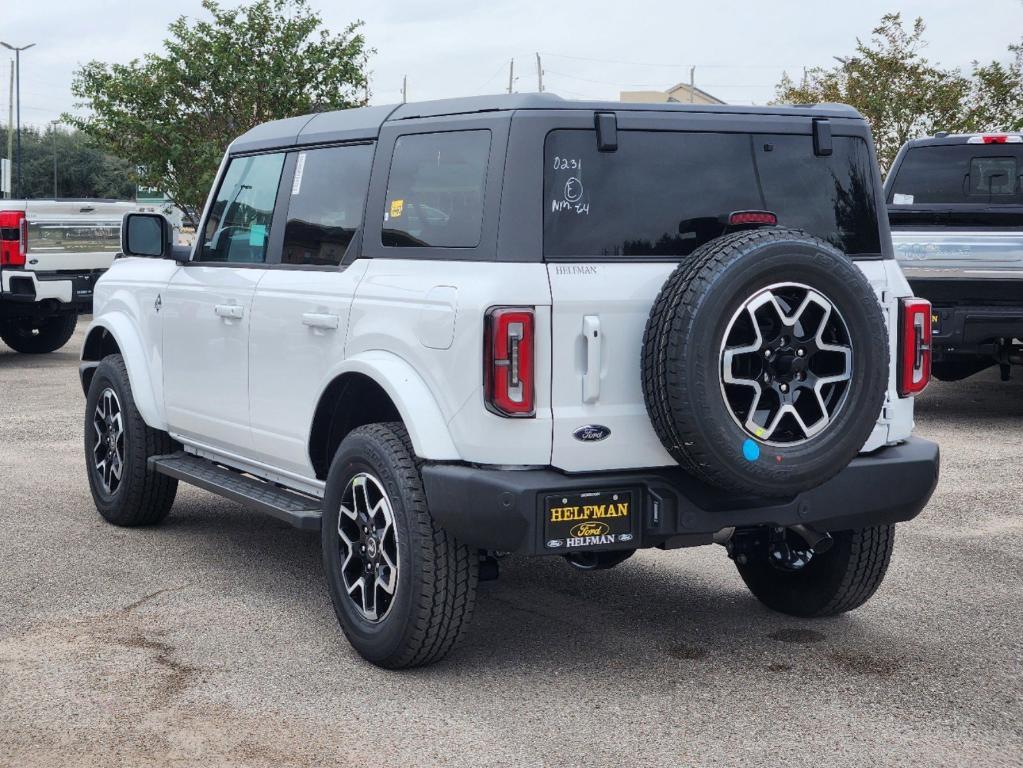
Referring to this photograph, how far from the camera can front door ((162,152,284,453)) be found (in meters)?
6.04

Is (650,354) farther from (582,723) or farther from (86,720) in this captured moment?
(86,720)

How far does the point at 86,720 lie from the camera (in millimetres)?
4434

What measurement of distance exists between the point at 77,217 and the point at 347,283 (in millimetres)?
10986

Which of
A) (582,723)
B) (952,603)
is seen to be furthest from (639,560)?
(582,723)

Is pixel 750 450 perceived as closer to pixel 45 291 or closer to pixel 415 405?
pixel 415 405

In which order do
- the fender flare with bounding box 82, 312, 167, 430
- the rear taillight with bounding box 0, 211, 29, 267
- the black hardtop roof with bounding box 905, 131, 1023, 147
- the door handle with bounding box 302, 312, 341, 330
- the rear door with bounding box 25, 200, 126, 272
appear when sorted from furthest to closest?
the rear door with bounding box 25, 200, 126, 272 < the rear taillight with bounding box 0, 211, 29, 267 < the black hardtop roof with bounding box 905, 131, 1023, 147 < the fender flare with bounding box 82, 312, 167, 430 < the door handle with bounding box 302, 312, 341, 330

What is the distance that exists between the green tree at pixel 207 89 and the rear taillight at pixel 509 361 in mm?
23298

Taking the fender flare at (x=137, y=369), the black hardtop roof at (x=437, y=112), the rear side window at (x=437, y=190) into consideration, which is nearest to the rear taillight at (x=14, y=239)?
the fender flare at (x=137, y=369)

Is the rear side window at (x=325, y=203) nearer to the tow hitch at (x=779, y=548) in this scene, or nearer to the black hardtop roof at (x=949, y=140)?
the tow hitch at (x=779, y=548)

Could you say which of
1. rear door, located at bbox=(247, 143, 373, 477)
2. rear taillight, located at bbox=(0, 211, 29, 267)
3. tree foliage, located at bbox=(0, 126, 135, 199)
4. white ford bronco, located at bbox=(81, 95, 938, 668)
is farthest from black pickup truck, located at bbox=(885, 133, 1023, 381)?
tree foliage, located at bbox=(0, 126, 135, 199)

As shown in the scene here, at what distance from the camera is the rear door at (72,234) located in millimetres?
14953

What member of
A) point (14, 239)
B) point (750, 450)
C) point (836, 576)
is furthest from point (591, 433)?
point (14, 239)

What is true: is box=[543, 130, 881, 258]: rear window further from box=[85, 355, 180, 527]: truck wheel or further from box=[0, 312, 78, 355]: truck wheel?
box=[0, 312, 78, 355]: truck wheel

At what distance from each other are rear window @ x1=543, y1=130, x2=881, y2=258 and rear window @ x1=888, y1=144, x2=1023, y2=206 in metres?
7.07
